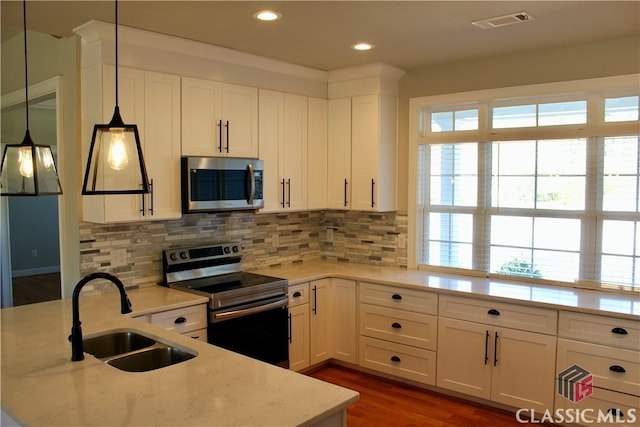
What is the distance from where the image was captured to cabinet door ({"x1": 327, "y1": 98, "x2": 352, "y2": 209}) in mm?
4434

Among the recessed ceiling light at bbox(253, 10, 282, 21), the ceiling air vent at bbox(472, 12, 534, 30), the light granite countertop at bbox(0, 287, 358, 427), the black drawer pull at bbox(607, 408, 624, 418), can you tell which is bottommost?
the black drawer pull at bbox(607, 408, 624, 418)

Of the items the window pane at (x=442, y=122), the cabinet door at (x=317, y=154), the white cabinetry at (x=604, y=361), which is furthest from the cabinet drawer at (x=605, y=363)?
the cabinet door at (x=317, y=154)

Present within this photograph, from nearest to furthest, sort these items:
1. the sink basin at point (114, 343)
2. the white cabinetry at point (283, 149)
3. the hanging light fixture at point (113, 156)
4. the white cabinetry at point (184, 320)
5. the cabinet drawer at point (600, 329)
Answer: the hanging light fixture at point (113, 156), the sink basin at point (114, 343), the cabinet drawer at point (600, 329), the white cabinetry at point (184, 320), the white cabinetry at point (283, 149)

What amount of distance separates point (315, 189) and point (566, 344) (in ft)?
7.44

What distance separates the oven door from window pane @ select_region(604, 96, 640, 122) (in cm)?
259

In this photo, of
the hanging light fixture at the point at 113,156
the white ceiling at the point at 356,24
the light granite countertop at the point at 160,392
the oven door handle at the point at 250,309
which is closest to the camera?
the light granite countertop at the point at 160,392

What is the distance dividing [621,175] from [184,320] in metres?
3.04

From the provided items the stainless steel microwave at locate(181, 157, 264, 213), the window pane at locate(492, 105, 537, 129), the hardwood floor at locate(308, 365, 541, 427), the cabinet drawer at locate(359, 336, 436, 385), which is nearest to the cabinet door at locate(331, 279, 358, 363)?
the cabinet drawer at locate(359, 336, 436, 385)

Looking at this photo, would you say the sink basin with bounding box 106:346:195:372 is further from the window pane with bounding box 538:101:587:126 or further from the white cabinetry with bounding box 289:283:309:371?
the window pane with bounding box 538:101:587:126

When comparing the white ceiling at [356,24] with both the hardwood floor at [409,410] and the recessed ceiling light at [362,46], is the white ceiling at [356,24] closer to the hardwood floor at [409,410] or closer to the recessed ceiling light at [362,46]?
the recessed ceiling light at [362,46]

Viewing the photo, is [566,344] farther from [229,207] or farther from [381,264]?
[229,207]

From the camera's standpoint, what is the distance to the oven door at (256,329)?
3.40m

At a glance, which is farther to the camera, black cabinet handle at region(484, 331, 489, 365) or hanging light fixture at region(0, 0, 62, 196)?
black cabinet handle at region(484, 331, 489, 365)

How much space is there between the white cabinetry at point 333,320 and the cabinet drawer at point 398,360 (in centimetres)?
12
